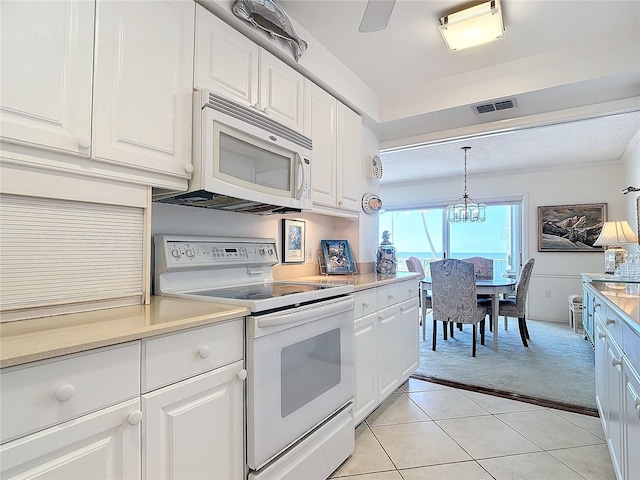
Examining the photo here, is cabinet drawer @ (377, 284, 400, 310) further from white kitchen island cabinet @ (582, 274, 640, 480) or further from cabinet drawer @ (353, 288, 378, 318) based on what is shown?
white kitchen island cabinet @ (582, 274, 640, 480)

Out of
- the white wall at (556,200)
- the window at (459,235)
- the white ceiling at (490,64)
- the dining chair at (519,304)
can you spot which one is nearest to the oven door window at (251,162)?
the white ceiling at (490,64)

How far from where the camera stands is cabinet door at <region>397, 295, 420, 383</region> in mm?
2677

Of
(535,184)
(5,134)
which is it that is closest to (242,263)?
(5,134)

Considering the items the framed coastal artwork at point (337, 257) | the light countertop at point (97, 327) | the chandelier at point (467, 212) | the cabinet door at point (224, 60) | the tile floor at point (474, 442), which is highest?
the cabinet door at point (224, 60)

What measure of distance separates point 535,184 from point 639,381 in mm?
5223

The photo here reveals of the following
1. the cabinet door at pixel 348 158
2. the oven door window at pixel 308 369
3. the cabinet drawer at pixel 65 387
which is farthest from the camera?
the cabinet door at pixel 348 158

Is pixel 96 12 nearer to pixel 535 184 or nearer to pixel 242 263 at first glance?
pixel 242 263

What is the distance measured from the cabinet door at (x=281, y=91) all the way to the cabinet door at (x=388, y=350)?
1.37 metres

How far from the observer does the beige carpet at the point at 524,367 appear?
8.95 ft

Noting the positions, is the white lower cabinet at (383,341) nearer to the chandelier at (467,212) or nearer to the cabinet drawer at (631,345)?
the cabinet drawer at (631,345)

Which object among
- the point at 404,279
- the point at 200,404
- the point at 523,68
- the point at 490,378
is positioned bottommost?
the point at 490,378

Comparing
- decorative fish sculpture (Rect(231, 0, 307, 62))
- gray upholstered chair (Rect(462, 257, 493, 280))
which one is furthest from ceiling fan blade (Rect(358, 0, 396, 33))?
gray upholstered chair (Rect(462, 257, 493, 280))

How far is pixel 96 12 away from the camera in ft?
3.94

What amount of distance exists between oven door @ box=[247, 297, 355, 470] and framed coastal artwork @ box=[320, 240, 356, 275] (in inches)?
35.2
